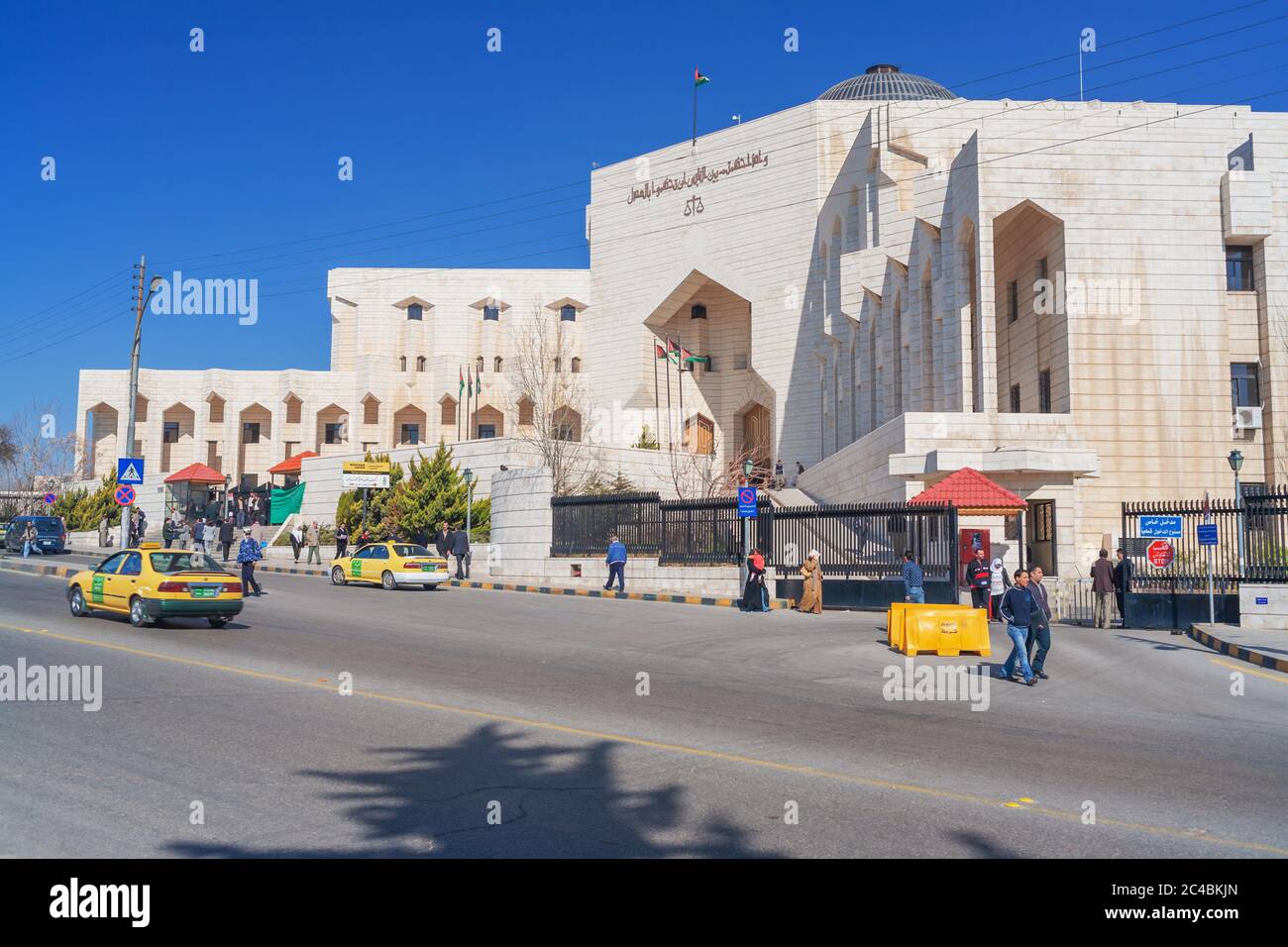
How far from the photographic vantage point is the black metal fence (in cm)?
2734

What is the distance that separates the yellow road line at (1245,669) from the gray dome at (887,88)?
41681mm

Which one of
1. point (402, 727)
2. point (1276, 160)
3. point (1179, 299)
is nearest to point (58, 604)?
point (402, 727)

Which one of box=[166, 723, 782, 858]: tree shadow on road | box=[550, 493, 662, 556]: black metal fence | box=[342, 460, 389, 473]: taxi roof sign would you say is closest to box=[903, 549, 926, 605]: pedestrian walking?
box=[550, 493, 662, 556]: black metal fence

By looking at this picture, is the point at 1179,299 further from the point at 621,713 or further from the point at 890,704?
the point at 621,713

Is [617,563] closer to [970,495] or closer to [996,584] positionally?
[970,495]

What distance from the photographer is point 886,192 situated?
38.8 meters

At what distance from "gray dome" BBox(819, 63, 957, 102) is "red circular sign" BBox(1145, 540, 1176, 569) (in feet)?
123

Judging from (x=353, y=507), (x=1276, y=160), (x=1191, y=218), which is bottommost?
(x=353, y=507)

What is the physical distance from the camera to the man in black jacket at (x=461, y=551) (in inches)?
1166

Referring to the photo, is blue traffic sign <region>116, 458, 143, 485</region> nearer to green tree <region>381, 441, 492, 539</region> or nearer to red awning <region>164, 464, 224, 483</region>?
green tree <region>381, 441, 492, 539</region>

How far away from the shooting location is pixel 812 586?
2220 centimetres

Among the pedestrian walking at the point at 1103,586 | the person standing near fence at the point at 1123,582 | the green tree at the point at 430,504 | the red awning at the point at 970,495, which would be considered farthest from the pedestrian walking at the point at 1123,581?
the green tree at the point at 430,504

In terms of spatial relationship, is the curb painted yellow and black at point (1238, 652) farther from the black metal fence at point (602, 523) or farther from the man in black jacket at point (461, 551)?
the man in black jacket at point (461, 551)

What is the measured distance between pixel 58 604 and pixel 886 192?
31.2 m
